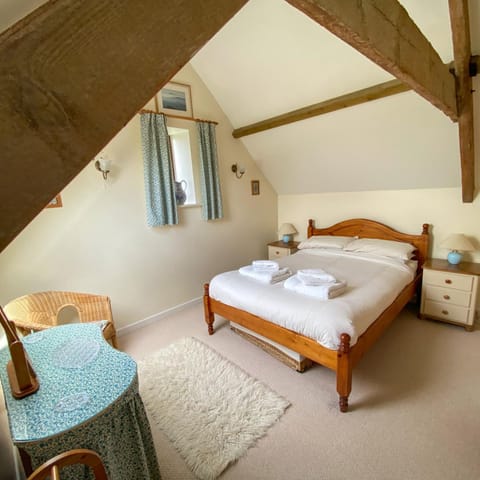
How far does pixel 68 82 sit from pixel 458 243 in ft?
11.1

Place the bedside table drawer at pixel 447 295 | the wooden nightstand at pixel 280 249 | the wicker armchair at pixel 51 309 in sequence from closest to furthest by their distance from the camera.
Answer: the wicker armchair at pixel 51 309 < the bedside table drawer at pixel 447 295 < the wooden nightstand at pixel 280 249

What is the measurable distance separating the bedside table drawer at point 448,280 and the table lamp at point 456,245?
26 cm

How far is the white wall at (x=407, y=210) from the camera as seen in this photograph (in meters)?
2.91

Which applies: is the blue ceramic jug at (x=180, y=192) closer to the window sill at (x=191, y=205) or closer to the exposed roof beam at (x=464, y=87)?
the window sill at (x=191, y=205)

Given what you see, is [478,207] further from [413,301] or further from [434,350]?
[434,350]

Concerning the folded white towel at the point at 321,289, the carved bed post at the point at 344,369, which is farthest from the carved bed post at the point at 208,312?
the carved bed post at the point at 344,369

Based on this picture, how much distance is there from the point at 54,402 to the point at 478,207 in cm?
381

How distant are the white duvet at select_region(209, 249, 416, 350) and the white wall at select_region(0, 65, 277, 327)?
34.1 inches

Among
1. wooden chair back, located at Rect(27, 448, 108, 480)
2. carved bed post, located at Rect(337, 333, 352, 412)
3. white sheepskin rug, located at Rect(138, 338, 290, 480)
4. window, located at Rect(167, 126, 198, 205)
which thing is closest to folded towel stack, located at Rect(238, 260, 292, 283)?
white sheepskin rug, located at Rect(138, 338, 290, 480)

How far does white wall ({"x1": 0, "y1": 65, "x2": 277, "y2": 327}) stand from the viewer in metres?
2.37

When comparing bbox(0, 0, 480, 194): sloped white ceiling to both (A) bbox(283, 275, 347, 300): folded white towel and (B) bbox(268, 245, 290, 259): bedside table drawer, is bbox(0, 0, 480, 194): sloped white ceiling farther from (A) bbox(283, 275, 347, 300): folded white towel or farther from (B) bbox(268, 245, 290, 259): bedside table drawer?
(A) bbox(283, 275, 347, 300): folded white towel

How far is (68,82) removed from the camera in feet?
1.32

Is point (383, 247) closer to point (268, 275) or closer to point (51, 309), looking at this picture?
point (268, 275)

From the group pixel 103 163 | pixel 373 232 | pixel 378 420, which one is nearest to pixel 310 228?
pixel 373 232
